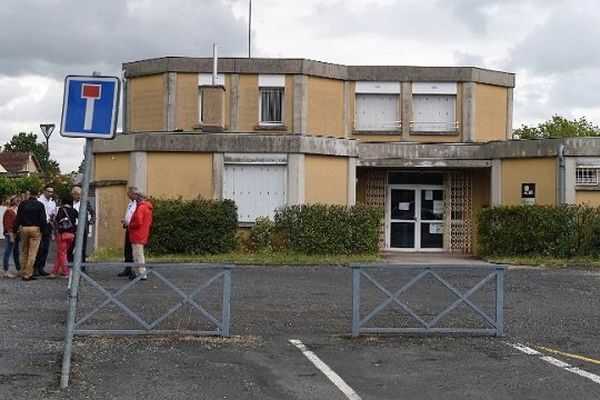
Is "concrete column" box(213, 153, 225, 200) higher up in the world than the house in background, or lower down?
lower down

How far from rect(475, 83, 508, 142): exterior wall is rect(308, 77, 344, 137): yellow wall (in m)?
4.55

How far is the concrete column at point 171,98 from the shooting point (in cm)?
2784

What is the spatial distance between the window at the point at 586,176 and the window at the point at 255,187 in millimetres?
8141

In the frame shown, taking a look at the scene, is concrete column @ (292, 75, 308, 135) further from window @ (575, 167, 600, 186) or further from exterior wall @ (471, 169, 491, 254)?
window @ (575, 167, 600, 186)

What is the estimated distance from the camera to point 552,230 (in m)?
22.0

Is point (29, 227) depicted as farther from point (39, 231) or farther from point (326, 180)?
point (326, 180)

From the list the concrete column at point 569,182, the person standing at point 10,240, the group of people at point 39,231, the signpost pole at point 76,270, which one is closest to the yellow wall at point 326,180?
the concrete column at point 569,182

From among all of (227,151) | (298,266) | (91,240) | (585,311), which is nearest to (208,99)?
(227,151)

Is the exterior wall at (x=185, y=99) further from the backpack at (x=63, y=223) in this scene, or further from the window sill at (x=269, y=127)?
the backpack at (x=63, y=223)

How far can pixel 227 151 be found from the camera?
23484 mm

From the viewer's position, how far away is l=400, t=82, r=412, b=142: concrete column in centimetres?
2798

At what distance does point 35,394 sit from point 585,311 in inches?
348

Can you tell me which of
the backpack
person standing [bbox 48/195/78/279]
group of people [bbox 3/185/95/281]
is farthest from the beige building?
the backpack

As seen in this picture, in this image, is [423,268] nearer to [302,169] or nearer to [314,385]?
[314,385]
